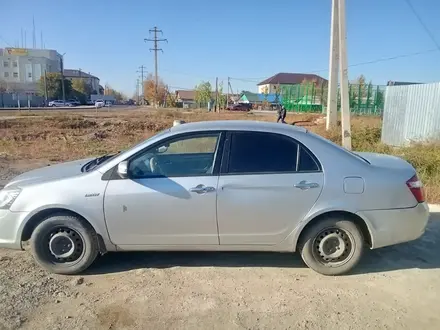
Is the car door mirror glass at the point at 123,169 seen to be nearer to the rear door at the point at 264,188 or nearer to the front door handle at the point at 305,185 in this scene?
the rear door at the point at 264,188

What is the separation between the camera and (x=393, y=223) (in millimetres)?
3596

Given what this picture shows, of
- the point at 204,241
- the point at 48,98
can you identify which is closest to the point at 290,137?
the point at 204,241

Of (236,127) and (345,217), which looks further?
(236,127)

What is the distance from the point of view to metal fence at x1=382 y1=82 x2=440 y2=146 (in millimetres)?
10977

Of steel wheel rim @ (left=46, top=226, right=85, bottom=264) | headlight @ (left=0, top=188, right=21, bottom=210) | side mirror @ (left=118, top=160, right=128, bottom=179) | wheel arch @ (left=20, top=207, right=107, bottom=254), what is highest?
side mirror @ (left=118, top=160, right=128, bottom=179)

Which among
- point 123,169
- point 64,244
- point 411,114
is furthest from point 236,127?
point 411,114

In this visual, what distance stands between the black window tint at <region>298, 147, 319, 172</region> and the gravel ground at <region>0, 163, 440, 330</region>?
1140 millimetres

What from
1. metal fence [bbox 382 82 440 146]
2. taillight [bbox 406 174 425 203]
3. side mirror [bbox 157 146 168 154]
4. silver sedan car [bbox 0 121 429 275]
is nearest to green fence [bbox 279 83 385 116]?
metal fence [bbox 382 82 440 146]

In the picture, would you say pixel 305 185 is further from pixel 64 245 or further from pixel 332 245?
pixel 64 245

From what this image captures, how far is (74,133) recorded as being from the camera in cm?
1931

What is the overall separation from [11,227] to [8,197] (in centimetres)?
31

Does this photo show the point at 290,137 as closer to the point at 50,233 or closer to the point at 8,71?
the point at 50,233

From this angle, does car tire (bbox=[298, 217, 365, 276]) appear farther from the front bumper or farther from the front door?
the front bumper

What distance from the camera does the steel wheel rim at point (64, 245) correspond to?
12.0 feet
